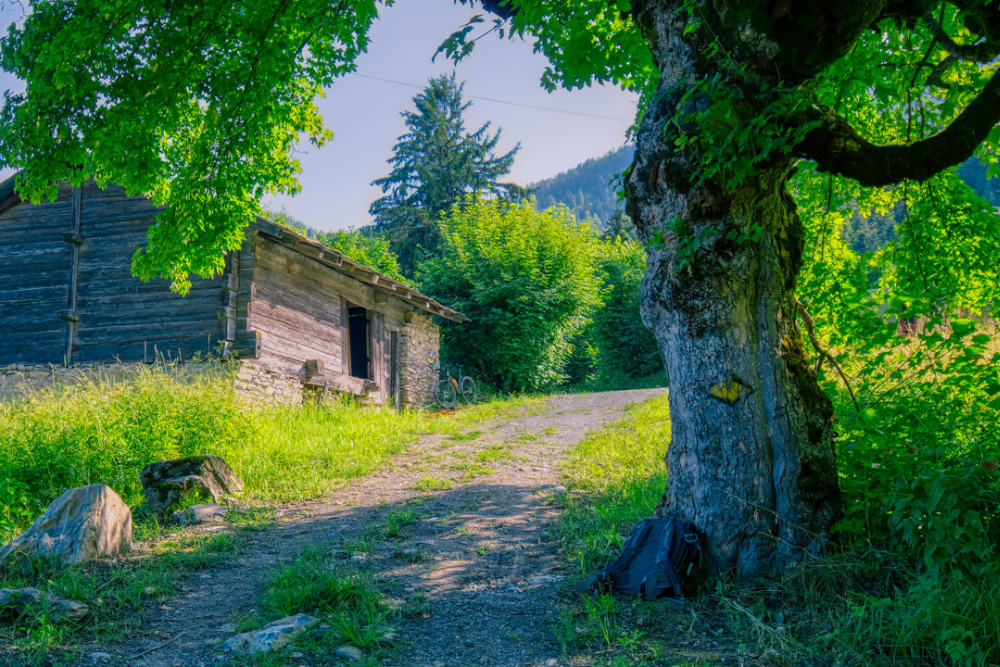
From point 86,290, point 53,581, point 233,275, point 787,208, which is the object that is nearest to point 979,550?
point 787,208

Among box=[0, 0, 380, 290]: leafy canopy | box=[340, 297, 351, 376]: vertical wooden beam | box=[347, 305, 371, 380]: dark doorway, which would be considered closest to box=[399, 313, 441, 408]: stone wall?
box=[347, 305, 371, 380]: dark doorway

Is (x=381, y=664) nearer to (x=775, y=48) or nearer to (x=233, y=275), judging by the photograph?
(x=775, y=48)

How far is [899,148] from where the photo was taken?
397 centimetres

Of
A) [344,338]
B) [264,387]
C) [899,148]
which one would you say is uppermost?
[344,338]

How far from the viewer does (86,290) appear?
1176 centimetres

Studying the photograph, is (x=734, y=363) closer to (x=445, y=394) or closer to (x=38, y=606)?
(x=38, y=606)

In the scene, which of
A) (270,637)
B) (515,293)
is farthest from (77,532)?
(515,293)

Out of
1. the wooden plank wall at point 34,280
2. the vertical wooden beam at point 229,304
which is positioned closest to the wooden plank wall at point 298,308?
the vertical wooden beam at point 229,304

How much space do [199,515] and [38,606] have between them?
85.7 inches

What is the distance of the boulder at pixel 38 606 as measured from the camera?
362cm

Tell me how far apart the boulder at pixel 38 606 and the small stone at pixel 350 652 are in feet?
5.38

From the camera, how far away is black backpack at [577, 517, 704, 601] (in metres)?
3.70

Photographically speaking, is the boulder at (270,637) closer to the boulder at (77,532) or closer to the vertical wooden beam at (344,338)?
the boulder at (77,532)

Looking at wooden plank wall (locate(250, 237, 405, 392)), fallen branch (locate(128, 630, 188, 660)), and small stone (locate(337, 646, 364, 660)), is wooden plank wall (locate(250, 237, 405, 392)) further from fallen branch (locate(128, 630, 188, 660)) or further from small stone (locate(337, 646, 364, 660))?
small stone (locate(337, 646, 364, 660))
